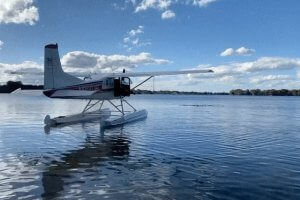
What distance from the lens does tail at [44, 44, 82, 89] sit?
20578mm

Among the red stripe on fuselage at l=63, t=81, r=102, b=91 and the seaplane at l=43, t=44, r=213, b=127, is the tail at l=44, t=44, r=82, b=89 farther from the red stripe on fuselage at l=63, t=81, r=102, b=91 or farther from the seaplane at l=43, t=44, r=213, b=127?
the red stripe on fuselage at l=63, t=81, r=102, b=91

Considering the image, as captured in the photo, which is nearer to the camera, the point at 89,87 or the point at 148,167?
the point at 148,167

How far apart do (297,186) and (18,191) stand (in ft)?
19.6

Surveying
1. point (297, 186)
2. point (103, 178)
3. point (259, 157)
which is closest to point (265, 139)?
point (259, 157)

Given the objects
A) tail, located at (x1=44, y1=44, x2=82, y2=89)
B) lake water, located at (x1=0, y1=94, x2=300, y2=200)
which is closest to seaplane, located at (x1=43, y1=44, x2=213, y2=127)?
tail, located at (x1=44, y1=44, x2=82, y2=89)

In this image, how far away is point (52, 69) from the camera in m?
20.7

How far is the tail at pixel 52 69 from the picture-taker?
67.5 feet

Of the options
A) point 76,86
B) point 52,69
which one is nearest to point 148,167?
point 76,86

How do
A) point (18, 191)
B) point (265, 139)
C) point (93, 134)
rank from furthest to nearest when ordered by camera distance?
point (93, 134) → point (265, 139) → point (18, 191)

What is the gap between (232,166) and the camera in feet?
31.2

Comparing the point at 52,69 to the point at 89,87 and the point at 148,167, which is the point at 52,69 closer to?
the point at 89,87

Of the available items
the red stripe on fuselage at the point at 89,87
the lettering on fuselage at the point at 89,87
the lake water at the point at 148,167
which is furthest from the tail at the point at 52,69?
the lake water at the point at 148,167

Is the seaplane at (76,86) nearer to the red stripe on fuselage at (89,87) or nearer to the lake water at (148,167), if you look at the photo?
the red stripe on fuselage at (89,87)

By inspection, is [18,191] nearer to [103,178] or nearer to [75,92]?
[103,178]
